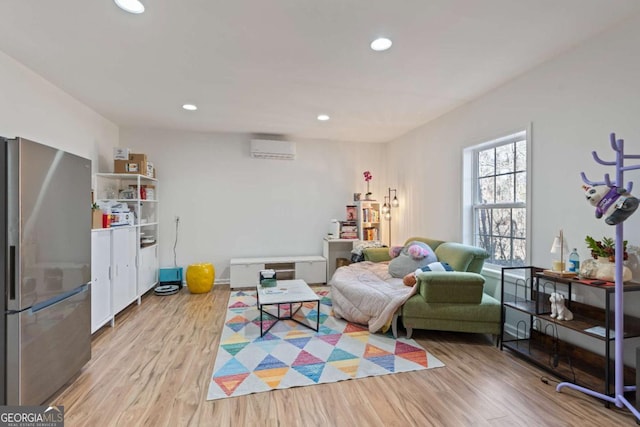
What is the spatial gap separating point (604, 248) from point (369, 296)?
6.22 feet

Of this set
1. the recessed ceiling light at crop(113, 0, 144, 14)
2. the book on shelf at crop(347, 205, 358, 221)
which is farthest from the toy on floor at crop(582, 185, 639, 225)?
the book on shelf at crop(347, 205, 358, 221)

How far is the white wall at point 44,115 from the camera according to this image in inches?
98.2

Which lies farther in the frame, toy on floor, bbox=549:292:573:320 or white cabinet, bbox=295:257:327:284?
white cabinet, bbox=295:257:327:284

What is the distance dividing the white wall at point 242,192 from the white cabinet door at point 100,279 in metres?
1.67

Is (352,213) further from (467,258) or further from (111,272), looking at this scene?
(111,272)

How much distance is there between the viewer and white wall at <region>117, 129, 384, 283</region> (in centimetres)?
480

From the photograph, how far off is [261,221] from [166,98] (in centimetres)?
239

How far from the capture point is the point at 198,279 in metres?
4.46

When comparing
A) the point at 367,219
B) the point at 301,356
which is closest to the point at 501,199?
the point at 367,219

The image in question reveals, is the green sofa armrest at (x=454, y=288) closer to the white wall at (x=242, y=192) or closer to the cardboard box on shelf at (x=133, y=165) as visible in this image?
the white wall at (x=242, y=192)

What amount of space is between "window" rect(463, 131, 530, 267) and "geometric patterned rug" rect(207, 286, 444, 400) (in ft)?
4.85

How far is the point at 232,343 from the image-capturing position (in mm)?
2799

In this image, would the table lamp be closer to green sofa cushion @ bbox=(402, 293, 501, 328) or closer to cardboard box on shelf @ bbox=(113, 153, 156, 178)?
green sofa cushion @ bbox=(402, 293, 501, 328)

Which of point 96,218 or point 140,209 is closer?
point 96,218
